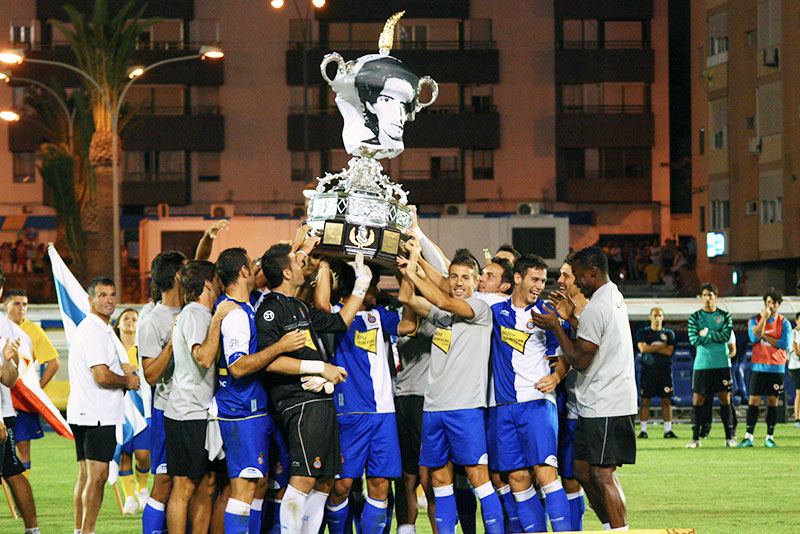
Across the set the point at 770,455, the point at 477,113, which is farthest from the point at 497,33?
the point at 770,455

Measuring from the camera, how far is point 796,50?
42688 millimetres

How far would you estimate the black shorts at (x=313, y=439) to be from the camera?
756cm

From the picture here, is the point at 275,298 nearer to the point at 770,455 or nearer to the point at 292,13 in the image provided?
the point at 770,455

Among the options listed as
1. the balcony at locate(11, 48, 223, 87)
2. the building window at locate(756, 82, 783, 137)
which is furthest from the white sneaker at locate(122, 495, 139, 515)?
the balcony at locate(11, 48, 223, 87)

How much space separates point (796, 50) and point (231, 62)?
2502 cm

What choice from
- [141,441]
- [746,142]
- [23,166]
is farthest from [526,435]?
[23,166]

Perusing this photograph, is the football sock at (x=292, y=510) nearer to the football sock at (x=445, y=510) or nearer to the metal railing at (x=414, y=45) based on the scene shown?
the football sock at (x=445, y=510)

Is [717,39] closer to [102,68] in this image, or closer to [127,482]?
[102,68]

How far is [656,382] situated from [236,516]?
12.0m

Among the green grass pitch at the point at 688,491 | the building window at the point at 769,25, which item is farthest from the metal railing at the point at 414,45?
the green grass pitch at the point at 688,491

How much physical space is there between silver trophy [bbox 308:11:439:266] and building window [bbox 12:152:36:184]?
47.6m

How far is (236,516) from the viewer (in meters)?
7.66

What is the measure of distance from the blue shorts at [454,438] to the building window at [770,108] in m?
39.1

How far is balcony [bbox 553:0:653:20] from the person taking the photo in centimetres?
5356
